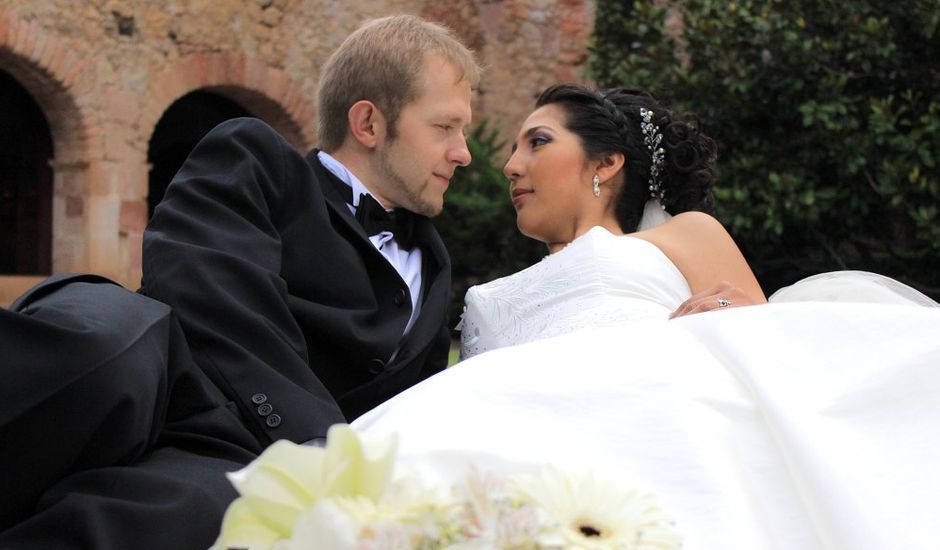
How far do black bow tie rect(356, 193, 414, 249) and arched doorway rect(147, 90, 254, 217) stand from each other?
7956mm

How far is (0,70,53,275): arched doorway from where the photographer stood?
395 inches

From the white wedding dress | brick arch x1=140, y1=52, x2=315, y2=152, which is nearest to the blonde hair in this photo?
the white wedding dress

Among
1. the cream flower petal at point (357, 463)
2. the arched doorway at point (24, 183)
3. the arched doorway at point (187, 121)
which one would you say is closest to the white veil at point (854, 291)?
the cream flower petal at point (357, 463)

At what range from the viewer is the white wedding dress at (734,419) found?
5.34ft

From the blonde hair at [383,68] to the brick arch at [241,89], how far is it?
22.5 ft

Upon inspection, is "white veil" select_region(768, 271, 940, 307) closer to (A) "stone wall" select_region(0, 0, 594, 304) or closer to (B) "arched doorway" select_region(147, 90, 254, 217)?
(A) "stone wall" select_region(0, 0, 594, 304)

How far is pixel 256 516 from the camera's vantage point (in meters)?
1.10

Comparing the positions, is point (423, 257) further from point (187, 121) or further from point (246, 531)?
point (187, 121)

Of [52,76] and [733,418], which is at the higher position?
[733,418]

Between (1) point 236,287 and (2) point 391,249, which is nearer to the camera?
(1) point 236,287

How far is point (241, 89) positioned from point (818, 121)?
512 centimetres

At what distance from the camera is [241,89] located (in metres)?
10.4

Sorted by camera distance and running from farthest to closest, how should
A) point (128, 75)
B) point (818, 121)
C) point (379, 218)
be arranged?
point (128, 75) → point (818, 121) → point (379, 218)

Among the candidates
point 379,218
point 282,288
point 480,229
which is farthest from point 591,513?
point 480,229
